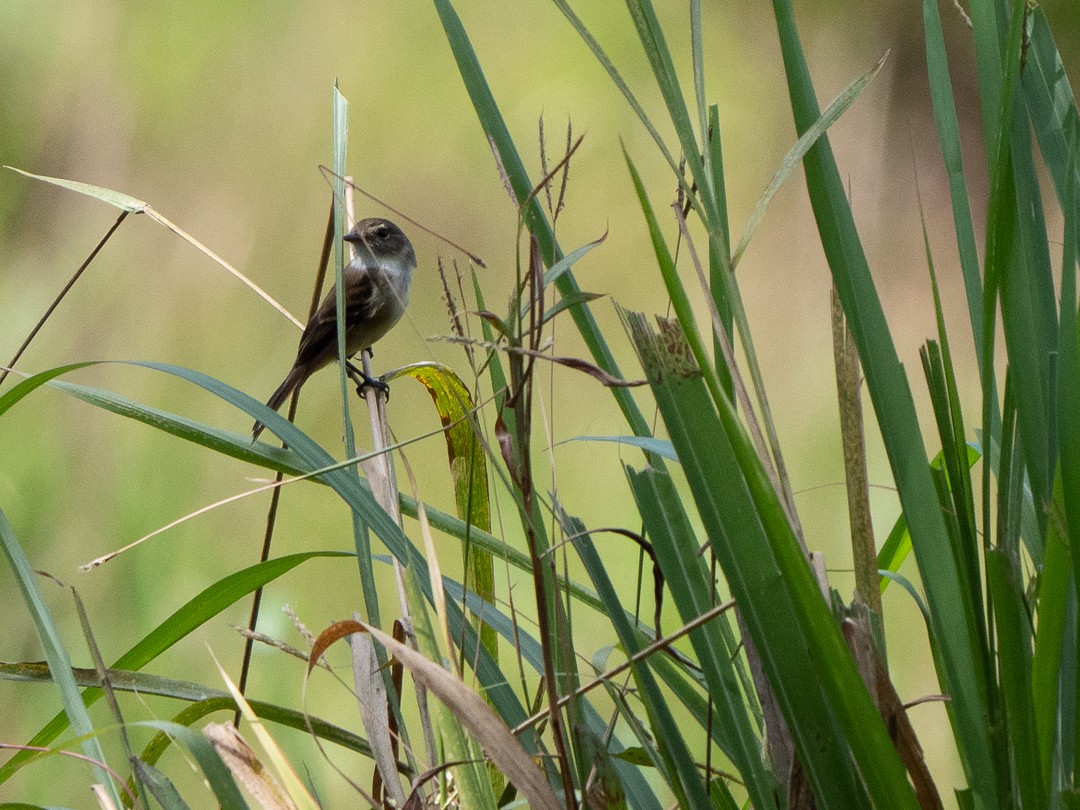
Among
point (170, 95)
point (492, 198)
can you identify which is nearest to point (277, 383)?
point (492, 198)

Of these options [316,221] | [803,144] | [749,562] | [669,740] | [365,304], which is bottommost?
[669,740]

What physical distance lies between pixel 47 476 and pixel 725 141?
215 cm

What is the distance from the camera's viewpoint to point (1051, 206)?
9.46ft

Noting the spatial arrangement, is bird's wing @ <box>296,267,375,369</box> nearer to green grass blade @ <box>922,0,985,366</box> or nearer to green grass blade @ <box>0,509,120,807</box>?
green grass blade @ <box>0,509,120,807</box>

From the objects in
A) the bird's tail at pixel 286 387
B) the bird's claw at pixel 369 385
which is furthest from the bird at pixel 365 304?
the bird's claw at pixel 369 385

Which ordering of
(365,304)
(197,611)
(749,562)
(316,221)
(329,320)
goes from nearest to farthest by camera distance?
(749,562)
(197,611)
(329,320)
(365,304)
(316,221)

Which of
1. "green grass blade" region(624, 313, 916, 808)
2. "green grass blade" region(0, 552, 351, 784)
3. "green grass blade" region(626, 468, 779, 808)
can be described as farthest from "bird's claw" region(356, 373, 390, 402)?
"green grass blade" region(624, 313, 916, 808)

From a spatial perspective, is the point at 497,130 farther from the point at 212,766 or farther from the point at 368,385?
the point at 368,385

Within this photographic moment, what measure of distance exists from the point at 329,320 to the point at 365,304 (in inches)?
14.6

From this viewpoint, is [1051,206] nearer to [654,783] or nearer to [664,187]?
[664,187]

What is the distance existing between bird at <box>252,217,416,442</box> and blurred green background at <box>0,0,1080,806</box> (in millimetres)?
182

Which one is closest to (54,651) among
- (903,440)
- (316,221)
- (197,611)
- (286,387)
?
(197,611)

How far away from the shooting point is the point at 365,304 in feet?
8.44

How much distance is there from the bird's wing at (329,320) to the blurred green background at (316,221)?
21cm
